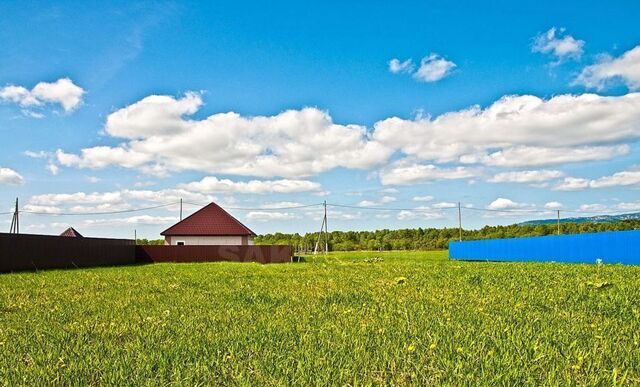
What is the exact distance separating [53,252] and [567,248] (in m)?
24.8

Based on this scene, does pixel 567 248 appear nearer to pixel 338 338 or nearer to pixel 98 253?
pixel 98 253

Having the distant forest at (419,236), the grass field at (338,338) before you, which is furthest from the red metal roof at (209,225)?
the grass field at (338,338)

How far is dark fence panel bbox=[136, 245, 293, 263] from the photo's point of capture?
31859 millimetres

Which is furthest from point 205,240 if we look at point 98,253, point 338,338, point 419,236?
point 419,236

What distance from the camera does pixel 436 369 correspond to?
2.90 metres

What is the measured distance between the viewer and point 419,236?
9181 cm

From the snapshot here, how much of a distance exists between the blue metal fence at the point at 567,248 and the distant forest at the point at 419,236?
32.2 meters

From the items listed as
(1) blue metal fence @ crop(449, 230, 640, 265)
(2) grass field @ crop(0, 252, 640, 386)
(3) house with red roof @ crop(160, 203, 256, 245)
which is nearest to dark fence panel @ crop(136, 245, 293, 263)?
(3) house with red roof @ crop(160, 203, 256, 245)

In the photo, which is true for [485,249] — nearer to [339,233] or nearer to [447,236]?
[447,236]

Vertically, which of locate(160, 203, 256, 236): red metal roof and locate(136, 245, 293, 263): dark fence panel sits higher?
locate(160, 203, 256, 236): red metal roof

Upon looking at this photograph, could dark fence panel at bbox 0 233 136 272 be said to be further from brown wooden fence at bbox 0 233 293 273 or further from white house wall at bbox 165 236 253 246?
white house wall at bbox 165 236 253 246

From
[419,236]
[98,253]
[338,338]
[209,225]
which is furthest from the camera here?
[419,236]

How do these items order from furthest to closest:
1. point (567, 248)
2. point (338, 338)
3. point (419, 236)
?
1. point (419, 236)
2. point (567, 248)
3. point (338, 338)

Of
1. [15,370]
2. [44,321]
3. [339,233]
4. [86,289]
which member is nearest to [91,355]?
[15,370]
